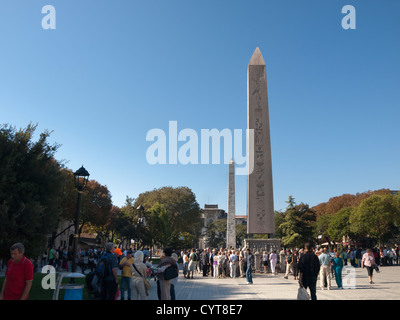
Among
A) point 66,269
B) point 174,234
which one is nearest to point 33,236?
point 66,269

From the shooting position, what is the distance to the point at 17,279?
5.60 meters

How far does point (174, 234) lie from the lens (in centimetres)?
6825

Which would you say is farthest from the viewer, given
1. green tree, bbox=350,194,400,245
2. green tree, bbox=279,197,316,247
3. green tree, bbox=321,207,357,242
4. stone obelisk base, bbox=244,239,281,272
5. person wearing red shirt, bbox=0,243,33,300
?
green tree, bbox=321,207,357,242

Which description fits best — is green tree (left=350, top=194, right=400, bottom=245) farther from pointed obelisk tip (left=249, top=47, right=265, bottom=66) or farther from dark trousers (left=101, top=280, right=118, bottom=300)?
dark trousers (left=101, top=280, right=118, bottom=300)

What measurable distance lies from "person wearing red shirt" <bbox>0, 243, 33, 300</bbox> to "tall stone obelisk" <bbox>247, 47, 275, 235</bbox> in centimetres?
1623

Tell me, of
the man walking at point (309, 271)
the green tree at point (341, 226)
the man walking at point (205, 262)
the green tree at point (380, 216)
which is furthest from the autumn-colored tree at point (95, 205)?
the green tree at point (341, 226)

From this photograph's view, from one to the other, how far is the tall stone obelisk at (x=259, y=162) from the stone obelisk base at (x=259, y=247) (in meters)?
3.24

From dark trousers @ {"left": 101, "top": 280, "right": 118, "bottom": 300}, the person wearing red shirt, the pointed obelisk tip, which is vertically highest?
the pointed obelisk tip

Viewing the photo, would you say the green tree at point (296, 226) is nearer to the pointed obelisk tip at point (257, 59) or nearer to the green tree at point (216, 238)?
the pointed obelisk tip at point (257, 59)

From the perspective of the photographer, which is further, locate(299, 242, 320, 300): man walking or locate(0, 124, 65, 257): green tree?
locate(0, 124, 65, 257): green tree

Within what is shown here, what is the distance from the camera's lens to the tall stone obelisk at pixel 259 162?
2089cm

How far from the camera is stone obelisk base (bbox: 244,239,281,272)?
24188 millimetres

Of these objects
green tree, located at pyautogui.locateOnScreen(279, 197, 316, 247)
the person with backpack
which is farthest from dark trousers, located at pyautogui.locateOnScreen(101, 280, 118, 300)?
green tree, located at pyautogui.locateOnScreen(279, 197, 316, 247)
